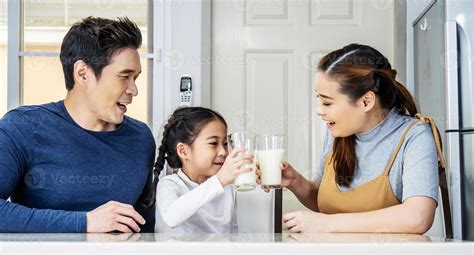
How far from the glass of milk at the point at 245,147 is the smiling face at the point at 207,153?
14.1 inches

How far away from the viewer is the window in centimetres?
321

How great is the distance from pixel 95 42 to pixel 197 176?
50 cm

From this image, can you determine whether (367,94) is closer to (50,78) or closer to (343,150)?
(343,150)

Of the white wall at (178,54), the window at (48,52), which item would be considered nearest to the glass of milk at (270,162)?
the white wall at (178,54)

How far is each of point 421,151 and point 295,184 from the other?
37cm

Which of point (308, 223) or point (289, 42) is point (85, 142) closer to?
point (308, 223)

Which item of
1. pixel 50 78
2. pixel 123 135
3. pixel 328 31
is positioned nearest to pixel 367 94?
pixel 123 135

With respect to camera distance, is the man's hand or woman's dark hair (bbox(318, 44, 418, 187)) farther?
woman's dark hair (bbox(318, 44, 418, 187))

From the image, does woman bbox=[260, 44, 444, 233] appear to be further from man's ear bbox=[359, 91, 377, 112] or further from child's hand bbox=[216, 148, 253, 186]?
child's hand bbox=[216, 148, 253, 186]
